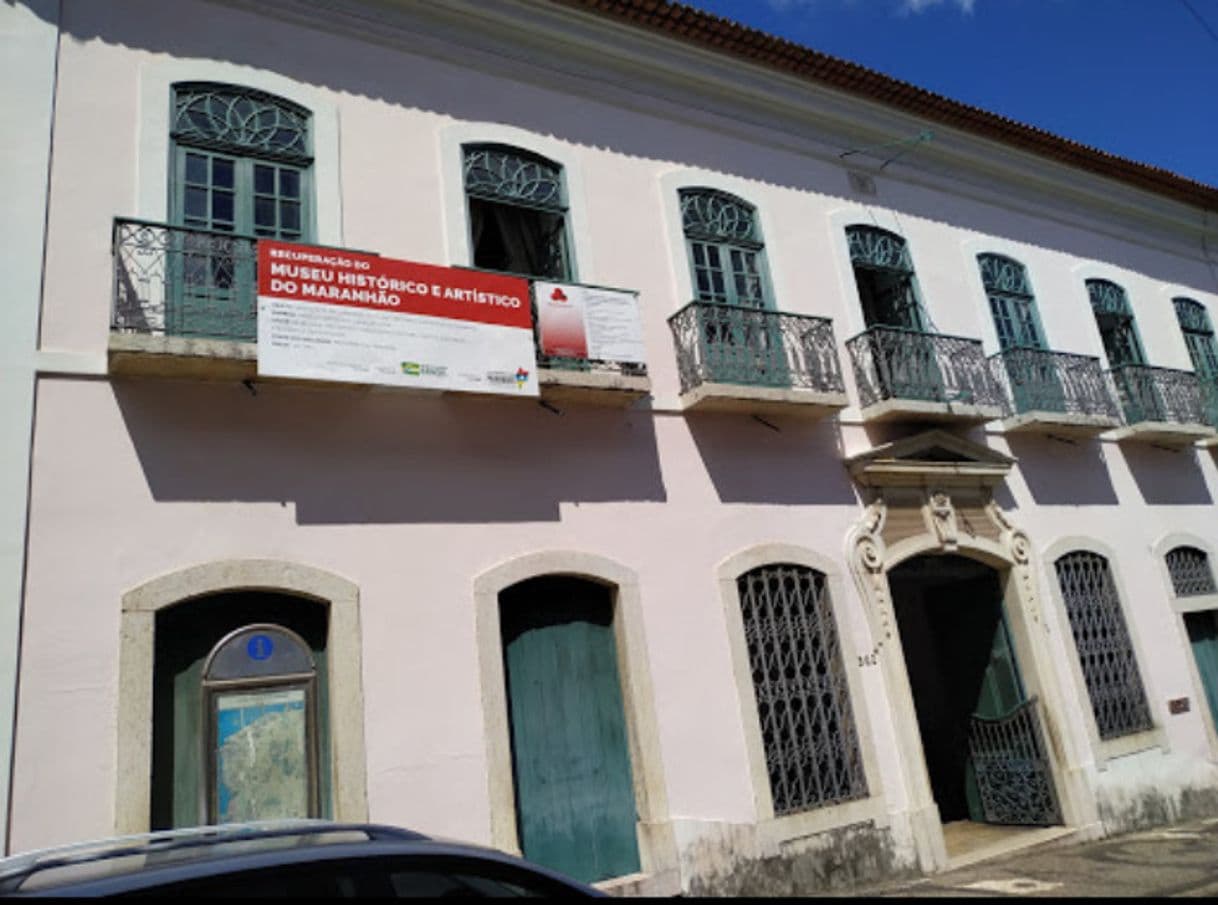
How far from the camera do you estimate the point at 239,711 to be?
17.8ft

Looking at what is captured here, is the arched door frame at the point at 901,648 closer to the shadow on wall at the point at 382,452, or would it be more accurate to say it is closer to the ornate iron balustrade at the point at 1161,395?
the shadow on wall at the point at 382,452

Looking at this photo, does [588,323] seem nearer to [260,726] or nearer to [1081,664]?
[260,726]

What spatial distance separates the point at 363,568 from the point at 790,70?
6949mm

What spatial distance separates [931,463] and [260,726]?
6.50 meters

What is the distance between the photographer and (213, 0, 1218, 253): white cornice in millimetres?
7484

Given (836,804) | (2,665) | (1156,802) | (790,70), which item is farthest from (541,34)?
(1156,802)

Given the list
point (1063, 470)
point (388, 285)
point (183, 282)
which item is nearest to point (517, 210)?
point (388, 285)

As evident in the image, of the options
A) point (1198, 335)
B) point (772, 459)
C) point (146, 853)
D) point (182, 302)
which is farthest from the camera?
point (1198, 335)

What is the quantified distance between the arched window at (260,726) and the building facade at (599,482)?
0.07ft

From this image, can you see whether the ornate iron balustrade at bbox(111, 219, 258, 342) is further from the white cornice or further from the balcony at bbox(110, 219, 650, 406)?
the white cornice

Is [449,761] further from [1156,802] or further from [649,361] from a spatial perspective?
[1156,802]

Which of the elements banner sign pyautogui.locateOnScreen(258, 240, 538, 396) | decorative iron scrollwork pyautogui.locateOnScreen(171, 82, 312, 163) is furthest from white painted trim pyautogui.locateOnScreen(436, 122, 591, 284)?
decorative iron scrollwork pyautogui.locateOnScreen(171, 82, 312, 163)

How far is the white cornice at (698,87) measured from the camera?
7.48 metres

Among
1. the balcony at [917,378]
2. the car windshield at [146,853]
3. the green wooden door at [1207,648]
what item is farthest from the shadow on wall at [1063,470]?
the car windshield at [146,853]
